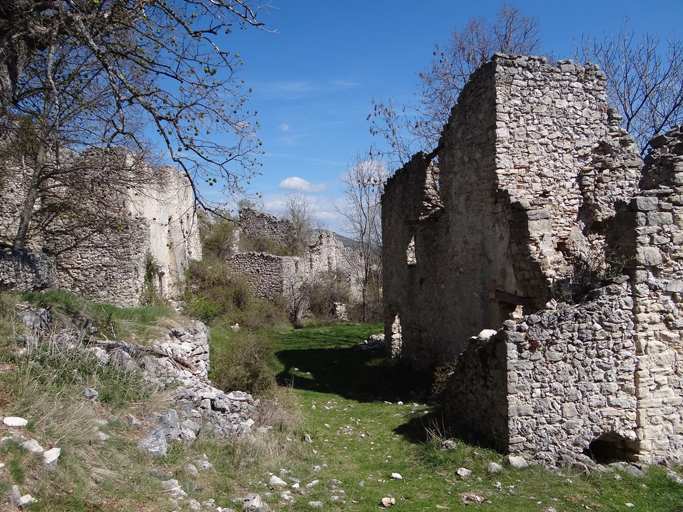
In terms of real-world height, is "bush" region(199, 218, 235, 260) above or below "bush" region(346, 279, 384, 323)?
above

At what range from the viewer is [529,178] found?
8.62 meters

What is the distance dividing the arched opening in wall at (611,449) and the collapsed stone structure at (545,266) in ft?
0.09

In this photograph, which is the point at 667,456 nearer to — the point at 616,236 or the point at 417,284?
the point at 616,236

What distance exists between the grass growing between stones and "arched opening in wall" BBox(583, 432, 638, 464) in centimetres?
38

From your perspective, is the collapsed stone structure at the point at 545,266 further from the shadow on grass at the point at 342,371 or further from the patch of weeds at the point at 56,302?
the patch of weeds at the point at 56,302

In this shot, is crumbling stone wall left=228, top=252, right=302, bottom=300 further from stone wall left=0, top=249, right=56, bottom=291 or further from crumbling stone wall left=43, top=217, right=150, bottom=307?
stone wall left=0, top=249, right=56, bottom=291

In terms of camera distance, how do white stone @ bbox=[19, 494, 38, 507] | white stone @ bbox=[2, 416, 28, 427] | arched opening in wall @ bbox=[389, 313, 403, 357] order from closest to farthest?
white stone @ bbox=[19, 494, 38, 507] → white stone @ bbox=[2, 416, 28, 427] → arched opening in wall @ bbox=[389, 313, 403, 357]

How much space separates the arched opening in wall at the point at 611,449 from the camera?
6578mm

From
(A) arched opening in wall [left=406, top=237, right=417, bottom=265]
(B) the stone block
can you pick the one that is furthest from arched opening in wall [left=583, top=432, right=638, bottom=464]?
(A) arched opening in wall [left=406, top=237, right=417, bottom=265]

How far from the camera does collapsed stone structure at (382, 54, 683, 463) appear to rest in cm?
640

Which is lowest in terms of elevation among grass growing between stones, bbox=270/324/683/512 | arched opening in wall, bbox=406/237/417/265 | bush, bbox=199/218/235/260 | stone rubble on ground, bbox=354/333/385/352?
grass growing between stones, bbox=270/324/683/512

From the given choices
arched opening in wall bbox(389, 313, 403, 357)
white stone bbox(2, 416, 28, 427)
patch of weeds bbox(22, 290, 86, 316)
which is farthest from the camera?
arched opening in wall bbox(389, 313, 403, 357)

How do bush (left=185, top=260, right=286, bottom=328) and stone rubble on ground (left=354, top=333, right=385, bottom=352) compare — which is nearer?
stone rubble on ground (left=354, top=333, right=385, bottom=352)

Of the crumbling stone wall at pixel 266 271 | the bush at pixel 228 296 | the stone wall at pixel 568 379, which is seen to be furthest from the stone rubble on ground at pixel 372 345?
the stone wall at pixel 568 379
